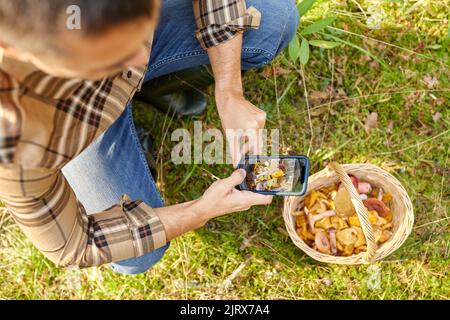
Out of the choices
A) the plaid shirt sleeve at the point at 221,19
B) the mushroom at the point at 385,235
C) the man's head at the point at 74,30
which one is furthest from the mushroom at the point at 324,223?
the man's head at the point at 74,30

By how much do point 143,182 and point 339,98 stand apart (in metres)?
1.08

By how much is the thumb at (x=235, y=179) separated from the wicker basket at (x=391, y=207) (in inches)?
13.0

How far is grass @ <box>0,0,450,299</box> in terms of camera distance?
2264 mm

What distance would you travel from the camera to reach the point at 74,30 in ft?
2.87

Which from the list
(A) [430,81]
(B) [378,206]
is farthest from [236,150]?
(A) [430,81]

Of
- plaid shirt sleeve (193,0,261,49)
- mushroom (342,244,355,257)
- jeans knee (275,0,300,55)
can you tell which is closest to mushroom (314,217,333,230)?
mushroom (342,244,355,257)

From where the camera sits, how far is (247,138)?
5.78 feet

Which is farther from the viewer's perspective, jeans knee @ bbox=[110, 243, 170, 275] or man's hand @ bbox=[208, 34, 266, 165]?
jeans knee @ bbox=[110, 243, 170, 275]

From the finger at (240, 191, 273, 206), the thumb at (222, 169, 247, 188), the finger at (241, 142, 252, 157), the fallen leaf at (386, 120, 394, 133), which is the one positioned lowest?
the fallen leaf at (386, 120, 394, 133)

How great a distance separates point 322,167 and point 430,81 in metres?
0.66

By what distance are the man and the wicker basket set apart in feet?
1.02

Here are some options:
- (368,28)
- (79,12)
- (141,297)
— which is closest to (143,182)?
(141,297)

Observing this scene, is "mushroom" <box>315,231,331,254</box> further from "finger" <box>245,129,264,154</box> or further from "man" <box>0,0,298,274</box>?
"finger" <box>245,129,264,154</box>

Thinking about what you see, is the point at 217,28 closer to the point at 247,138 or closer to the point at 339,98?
the point at 247,138
